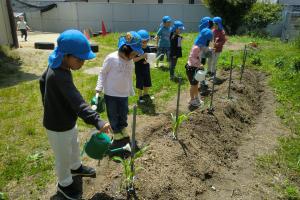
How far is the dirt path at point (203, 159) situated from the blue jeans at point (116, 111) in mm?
492

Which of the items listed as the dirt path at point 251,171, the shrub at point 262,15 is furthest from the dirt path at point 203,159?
the shrub at point 262,15

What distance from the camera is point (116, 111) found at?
4.66 m

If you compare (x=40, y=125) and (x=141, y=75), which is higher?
(x=141, y=75)

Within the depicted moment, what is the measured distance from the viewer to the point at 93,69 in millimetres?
10484

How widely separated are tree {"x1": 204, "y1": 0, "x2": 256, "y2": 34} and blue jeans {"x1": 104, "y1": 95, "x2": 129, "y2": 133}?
17.6m

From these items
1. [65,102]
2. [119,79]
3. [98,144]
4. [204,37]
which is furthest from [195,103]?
[65,102]

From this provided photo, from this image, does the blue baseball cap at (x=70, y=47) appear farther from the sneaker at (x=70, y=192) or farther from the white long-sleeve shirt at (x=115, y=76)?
the sneaker at (x=70, y=192)

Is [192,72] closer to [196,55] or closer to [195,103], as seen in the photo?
[196,55]

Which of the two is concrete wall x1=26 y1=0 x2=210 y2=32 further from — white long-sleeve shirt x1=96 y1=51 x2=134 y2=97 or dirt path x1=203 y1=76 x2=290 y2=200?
white long-sleeve shirt x1=96 y1=51 x2=134 y2=97

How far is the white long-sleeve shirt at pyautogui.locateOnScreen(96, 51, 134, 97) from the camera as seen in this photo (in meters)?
4.35

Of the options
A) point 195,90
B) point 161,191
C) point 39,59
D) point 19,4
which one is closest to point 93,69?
point 39,59

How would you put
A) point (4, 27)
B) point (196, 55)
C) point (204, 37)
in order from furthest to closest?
point (4, 27), point (196, 55), point (204, 37)

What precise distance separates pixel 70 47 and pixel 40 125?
11.0 feet

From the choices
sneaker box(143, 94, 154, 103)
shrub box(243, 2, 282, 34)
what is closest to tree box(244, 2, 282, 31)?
shrub box(243, 2, 282, 34)
